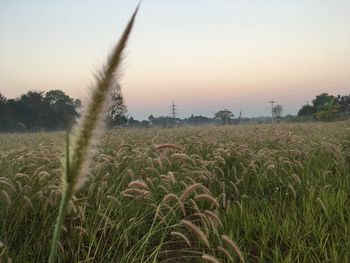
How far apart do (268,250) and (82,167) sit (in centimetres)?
257

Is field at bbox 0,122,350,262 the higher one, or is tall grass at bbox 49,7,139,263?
tall grass at bbox 49,7,139,263

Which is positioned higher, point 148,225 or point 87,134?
point 87,134

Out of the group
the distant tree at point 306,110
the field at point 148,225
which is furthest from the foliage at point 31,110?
the field at point 148,225

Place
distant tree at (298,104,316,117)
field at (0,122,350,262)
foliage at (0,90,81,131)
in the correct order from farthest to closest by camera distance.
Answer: distant tree at (298,104,316,117), foliage at (0,90,81,131), field at (0,122,350,262)

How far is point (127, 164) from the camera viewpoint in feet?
14.2

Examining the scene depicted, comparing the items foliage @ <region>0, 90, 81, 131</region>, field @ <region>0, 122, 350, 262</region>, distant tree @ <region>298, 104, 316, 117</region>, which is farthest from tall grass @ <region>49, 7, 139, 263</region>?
distant tree @ <region>298, 104, 316, 117</region>

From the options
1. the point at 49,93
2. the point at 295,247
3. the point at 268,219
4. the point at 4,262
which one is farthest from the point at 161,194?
the point at 49,93

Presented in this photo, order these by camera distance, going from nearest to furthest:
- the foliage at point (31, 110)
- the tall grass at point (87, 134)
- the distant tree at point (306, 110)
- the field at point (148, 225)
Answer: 1. the tall grass at point (87, 134)
2. the field at point (148, 225)
3. the foliage at point (31, 110)
4. the distant tree at point (306, 110)

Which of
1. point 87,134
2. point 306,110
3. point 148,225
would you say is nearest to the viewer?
point 87,134

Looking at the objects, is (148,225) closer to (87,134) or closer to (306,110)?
(87,134)

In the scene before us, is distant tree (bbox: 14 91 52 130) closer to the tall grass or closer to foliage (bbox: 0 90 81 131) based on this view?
foliage (bbox: 0 90 81 131)

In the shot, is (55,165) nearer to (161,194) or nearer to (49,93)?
(161,194)

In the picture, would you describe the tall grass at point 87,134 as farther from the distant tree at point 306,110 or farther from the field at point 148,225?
the distant tree at point 306,110

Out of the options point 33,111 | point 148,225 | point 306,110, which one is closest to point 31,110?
point 33,111
